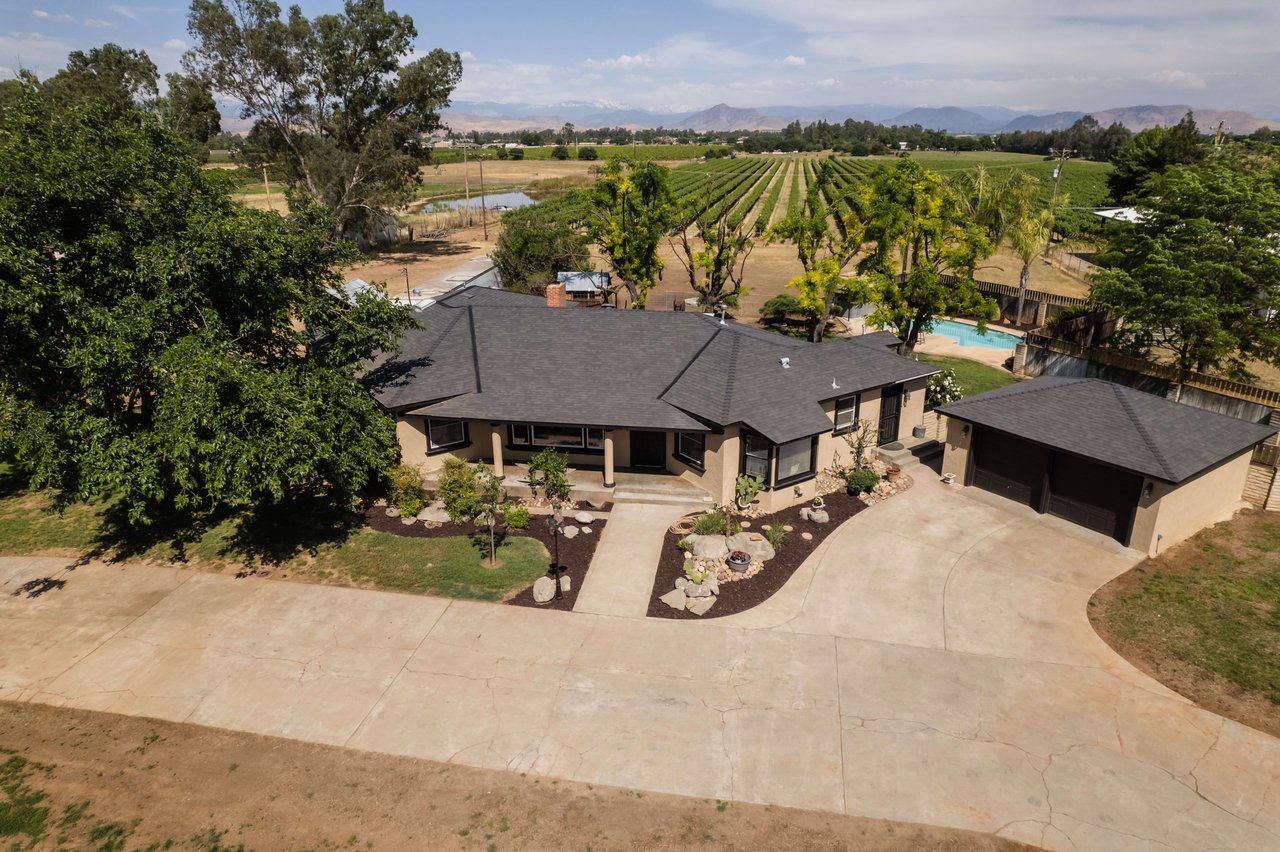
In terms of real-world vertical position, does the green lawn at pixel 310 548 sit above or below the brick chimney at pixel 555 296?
below

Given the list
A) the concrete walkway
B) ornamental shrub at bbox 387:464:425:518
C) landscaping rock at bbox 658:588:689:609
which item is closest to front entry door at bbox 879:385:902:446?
the concrete walkway

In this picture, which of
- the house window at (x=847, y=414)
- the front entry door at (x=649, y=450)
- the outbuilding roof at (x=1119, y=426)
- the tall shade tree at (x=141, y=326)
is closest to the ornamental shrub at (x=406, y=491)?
the tall shade tree at (x=141, y=326)

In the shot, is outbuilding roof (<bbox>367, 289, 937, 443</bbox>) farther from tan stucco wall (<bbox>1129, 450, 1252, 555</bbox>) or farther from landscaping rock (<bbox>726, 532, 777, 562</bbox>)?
tan stucco wall (<bbox>1129, 450, 1252, 555</bbox>)

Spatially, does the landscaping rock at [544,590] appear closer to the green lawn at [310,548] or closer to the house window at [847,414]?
the green lawn at [310,548]

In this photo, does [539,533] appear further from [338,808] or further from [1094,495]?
[1094,495]

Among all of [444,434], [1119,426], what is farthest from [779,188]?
[444,434]

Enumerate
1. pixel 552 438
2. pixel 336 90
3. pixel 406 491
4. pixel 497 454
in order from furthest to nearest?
1. pixel 336 90
2. pixel 552 438
3. pixel 497 454
4. pixel 406 491
